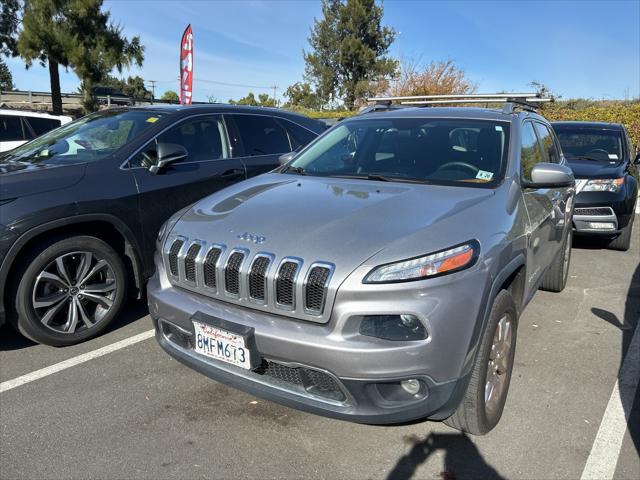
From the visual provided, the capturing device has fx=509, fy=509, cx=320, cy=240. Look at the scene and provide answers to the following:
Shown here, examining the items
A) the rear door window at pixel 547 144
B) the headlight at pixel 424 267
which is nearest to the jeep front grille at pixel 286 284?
the headlight at pixel 424 267

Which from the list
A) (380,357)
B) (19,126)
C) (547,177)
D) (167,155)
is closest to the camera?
(380,357)

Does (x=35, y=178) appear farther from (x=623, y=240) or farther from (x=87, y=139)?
(x=623, y=240)

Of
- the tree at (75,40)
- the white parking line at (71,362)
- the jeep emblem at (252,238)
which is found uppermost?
the tree at (75,40)

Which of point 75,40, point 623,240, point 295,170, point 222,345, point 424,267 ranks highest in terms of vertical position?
point 75,40

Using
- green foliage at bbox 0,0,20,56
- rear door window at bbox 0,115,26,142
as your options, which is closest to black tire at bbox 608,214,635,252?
rear door window at bbox 0,115,26,142

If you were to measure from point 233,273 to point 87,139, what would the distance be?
8.56ft

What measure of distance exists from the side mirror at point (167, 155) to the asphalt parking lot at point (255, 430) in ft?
4.46

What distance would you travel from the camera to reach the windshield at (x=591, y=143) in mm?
7395

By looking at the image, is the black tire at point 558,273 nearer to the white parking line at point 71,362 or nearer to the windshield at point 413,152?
the windshield at point 413,152

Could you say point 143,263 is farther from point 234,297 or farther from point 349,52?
point 349,52

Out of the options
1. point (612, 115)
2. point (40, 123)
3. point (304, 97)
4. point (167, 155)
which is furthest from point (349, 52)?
point (167, 155)

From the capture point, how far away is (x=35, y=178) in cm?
338

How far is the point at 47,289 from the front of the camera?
3469 mm

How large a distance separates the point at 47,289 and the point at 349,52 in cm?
3648
